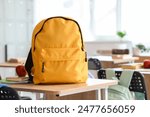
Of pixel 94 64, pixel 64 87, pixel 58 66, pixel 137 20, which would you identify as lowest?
pixel 94 64

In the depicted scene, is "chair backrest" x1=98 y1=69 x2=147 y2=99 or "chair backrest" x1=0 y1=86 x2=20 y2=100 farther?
"chair backrest" x1=98 y1=69 x2=147 y2=99

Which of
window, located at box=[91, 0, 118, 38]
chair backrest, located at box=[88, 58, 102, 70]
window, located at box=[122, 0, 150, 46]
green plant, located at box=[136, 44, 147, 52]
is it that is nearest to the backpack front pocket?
chair backrest, located at box=[88, 58, 102, 70]

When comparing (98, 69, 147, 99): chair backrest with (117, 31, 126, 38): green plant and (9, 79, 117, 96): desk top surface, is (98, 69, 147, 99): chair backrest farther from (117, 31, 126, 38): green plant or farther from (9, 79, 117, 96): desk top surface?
(117, 31, 126, 38): green plant

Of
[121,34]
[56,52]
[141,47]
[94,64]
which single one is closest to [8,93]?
[56,52]

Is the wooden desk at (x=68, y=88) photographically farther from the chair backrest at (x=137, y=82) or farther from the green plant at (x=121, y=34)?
the green plant at (x=121, y=34)

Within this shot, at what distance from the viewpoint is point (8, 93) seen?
187cm

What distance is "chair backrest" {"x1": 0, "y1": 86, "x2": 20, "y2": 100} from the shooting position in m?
1.84

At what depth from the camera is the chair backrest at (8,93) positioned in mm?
1844

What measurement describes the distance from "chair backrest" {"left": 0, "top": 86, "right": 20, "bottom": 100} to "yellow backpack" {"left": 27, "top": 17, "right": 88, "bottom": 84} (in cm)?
34

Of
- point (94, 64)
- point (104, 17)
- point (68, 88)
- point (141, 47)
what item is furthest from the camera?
point (104, 17)

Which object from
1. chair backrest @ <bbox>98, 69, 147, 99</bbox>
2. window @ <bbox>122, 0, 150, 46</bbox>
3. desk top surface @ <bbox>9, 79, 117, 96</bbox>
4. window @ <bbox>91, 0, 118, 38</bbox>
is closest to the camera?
desk top surface @ <bbox>9, 79, 117, 96</bbox>

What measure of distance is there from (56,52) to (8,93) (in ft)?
1.48

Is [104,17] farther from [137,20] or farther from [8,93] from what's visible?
Answer: [8,93]

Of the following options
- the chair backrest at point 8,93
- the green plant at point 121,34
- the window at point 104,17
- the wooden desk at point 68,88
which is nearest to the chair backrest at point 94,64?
the green plant at point 121,34
